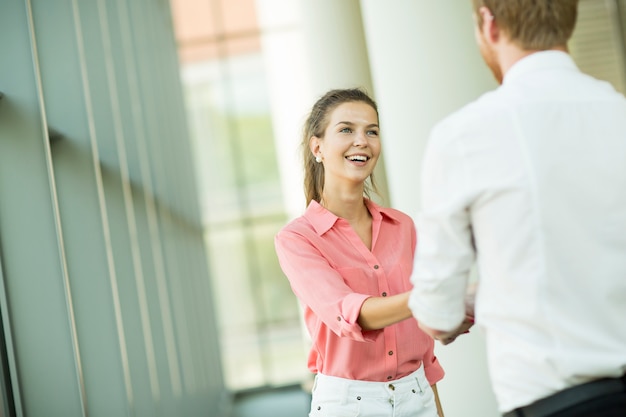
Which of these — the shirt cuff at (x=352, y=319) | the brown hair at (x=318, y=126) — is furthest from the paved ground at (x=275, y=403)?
the shirt cuff at (x=352, y=319)

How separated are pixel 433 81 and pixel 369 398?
2.85 m

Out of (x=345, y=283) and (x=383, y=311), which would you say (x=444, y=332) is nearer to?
(x=383, y=311)

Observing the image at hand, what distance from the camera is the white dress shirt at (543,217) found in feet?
5.06

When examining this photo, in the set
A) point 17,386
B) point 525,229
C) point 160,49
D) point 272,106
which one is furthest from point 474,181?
point 272,106

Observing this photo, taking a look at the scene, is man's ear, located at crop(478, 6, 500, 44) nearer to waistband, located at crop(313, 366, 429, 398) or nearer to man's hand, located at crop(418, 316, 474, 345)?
man's hand, located at crop(418, 316, 474, 345)

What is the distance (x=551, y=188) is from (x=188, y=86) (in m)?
12.4

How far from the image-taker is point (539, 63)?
1.64 metres

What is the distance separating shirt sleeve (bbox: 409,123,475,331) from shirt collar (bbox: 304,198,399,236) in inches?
34.0

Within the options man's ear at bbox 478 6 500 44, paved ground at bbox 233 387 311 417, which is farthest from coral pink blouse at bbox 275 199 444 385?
paved ground at bbox 233 387 311 417

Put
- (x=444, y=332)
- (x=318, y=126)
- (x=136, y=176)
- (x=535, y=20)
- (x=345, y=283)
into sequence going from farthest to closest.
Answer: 1. (x=136, y=176)
2. (x=318, y=126)
3. (x=345, y=283)
4. (x=444, y=332)
5. (x=535, y=20)

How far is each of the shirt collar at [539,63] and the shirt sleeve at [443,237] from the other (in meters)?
0.20

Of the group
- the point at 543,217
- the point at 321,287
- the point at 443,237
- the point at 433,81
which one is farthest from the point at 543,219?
the point at 433,81

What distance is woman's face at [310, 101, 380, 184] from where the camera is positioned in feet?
8.81

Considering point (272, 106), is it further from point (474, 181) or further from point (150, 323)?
point (474, 181)
